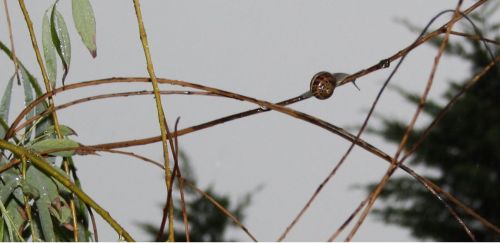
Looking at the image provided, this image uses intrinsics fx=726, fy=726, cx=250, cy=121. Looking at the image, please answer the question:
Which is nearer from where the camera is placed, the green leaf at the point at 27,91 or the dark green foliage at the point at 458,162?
the green leaf at the point at 27,91

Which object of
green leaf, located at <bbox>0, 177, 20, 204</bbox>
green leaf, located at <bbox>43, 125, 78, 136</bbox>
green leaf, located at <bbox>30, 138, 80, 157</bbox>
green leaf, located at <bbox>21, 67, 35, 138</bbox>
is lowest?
green leaf, located at <bbox>0, 177, 20, 204</bbox>

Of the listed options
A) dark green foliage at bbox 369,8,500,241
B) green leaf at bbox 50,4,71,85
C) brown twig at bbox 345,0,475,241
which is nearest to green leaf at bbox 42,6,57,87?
green leaf at bbox 50,4,71,85

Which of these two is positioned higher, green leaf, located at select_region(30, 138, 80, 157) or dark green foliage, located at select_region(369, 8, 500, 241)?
dark green foliage, located at select_region(369, 8, 500, 241)

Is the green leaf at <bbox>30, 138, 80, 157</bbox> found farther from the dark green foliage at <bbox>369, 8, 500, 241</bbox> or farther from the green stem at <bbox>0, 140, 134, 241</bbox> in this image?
the dark green foliage at <bbox>369, 8, 500, 241</bbox>

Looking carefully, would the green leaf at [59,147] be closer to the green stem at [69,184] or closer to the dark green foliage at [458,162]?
the green stem at [69,184]

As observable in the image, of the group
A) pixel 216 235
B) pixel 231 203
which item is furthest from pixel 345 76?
pixel 231 203

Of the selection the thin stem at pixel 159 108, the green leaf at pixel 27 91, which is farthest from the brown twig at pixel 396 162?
the green leaf at pixel 27 91

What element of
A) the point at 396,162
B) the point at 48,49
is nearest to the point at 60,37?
the point at 48,49
